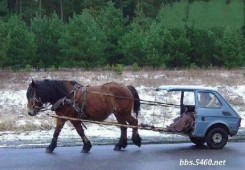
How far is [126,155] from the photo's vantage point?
11.7 m

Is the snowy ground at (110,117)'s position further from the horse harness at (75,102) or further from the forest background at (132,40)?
the forest background at (132,40)

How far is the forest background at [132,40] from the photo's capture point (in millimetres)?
32500

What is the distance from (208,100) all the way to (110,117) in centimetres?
678

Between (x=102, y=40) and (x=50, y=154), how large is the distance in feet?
76.4

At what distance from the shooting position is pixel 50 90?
12297 millimetres

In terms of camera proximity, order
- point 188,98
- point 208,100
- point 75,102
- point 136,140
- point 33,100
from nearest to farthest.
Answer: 1. point 33,100
2. point 75,102
3. point 136,140
4. point 208,100
5. point 188,98

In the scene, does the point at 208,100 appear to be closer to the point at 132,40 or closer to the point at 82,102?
the point at 82,102

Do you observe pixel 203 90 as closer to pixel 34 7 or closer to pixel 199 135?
pixel 199 135

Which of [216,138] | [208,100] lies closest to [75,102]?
[208,100]

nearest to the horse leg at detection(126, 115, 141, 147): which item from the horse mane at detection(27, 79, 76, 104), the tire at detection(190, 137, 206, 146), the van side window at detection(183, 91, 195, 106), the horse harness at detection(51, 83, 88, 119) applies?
the horse harness at detection(51, 83, 88, 119)

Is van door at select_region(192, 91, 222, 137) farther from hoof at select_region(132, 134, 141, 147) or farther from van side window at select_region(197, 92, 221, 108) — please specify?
hoof at select_region(132, 134, 141, 147)

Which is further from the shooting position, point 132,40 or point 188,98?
Answer: point 132,40

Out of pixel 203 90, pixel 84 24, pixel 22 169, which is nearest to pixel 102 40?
pixel 84 24

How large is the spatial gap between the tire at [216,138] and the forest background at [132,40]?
17.5m
